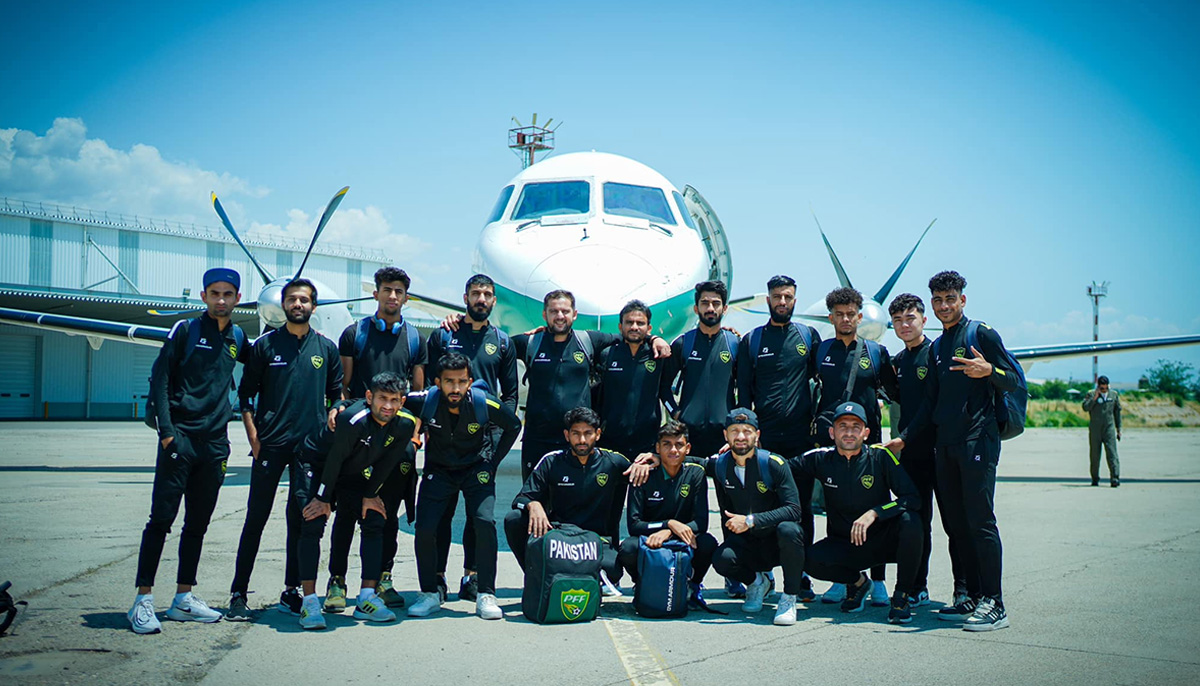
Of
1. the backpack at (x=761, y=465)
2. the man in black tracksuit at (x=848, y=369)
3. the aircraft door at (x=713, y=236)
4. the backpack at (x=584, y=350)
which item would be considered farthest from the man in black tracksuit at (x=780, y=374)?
the aircraft door at (x=713, y=236)

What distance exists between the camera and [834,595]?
582 cm

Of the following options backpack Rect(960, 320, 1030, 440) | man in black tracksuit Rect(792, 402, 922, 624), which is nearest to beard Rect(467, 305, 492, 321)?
man in black tracksuit Rect(792, 402, 922, 624)

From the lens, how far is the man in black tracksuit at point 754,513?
544cm

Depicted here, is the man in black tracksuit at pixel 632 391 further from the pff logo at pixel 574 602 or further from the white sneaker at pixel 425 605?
the white sneaker at pixel 425 605

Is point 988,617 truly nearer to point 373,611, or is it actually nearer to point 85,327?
point 373,611

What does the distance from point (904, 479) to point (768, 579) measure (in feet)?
3.67

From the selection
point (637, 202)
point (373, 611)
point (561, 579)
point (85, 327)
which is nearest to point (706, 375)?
point (561, 579)

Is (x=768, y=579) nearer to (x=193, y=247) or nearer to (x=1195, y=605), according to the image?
(x=1195, y=605)

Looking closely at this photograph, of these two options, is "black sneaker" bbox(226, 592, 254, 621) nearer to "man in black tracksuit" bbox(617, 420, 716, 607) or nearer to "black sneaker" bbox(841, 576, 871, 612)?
"man in black tracksuit" bbox(617, 420, 716, 607)

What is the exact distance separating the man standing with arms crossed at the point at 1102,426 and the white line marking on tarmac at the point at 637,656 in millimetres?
10826

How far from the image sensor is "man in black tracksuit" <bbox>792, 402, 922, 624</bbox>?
18.0 ft

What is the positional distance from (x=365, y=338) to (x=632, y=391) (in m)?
1.98

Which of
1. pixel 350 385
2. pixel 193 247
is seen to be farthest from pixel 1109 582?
pixel 193 247

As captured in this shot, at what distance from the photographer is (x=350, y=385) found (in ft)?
19.9
